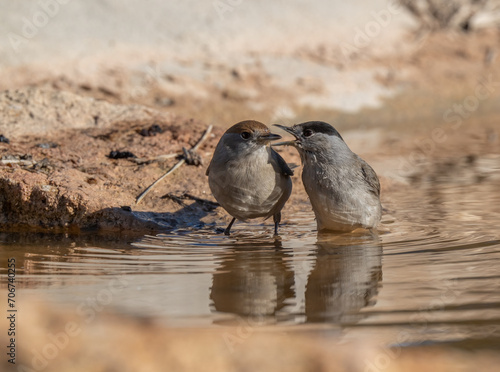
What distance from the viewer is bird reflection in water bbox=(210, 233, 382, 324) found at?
13.3ft

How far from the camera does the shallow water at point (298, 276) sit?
→ 12.6 ft

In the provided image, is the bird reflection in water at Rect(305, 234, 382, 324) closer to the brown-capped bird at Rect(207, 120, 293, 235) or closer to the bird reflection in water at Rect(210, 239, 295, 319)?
the bird reflection in water at Rect(210, 239, 295, 319)

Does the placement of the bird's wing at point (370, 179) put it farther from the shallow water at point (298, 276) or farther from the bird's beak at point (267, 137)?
the bird's beak at point (267, 137)

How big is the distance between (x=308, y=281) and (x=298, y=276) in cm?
14

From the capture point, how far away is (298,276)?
481 centimetres

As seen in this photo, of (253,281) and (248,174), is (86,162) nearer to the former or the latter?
(248,174)

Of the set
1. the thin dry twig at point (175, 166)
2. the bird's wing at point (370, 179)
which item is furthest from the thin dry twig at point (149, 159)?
the bird's wing at point (370, 179)

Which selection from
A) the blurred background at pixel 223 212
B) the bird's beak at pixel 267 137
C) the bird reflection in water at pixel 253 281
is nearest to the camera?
the blurred background at pixel 223 212

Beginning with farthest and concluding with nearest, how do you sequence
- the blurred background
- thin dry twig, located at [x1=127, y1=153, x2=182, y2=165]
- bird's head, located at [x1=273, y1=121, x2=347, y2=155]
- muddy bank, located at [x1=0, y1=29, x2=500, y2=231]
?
1. thin dry twig, located at [x1=127, y1=153, x2=182, y2=165]
2. muddy bank, located at [x1=0, y1=29, x2=500, y2=231]
3. bird's head, located at [x1=273, y1=121, x2=347, y2=155]
4. the blurred background

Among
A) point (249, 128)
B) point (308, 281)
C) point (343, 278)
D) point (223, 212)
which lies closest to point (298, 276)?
point (308, 281)

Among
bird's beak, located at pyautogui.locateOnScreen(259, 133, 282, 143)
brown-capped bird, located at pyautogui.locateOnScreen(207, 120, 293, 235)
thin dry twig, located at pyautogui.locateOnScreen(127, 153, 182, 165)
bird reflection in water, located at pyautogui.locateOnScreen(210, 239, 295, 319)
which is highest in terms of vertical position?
bird's beak, located at pyautogui.locateOnScreen(259, 133, 282, 143)

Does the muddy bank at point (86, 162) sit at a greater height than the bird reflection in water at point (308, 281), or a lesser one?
greater

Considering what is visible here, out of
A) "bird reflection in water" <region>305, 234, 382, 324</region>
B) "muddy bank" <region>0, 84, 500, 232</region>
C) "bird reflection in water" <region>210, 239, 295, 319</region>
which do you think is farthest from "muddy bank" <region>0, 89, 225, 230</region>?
"bird reflection in water" <region>305, 234, 382, 324</region>

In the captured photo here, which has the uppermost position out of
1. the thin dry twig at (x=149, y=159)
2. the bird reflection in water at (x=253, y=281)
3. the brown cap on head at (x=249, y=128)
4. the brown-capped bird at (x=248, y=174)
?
the brown cap on head at (x=249, y=128)
